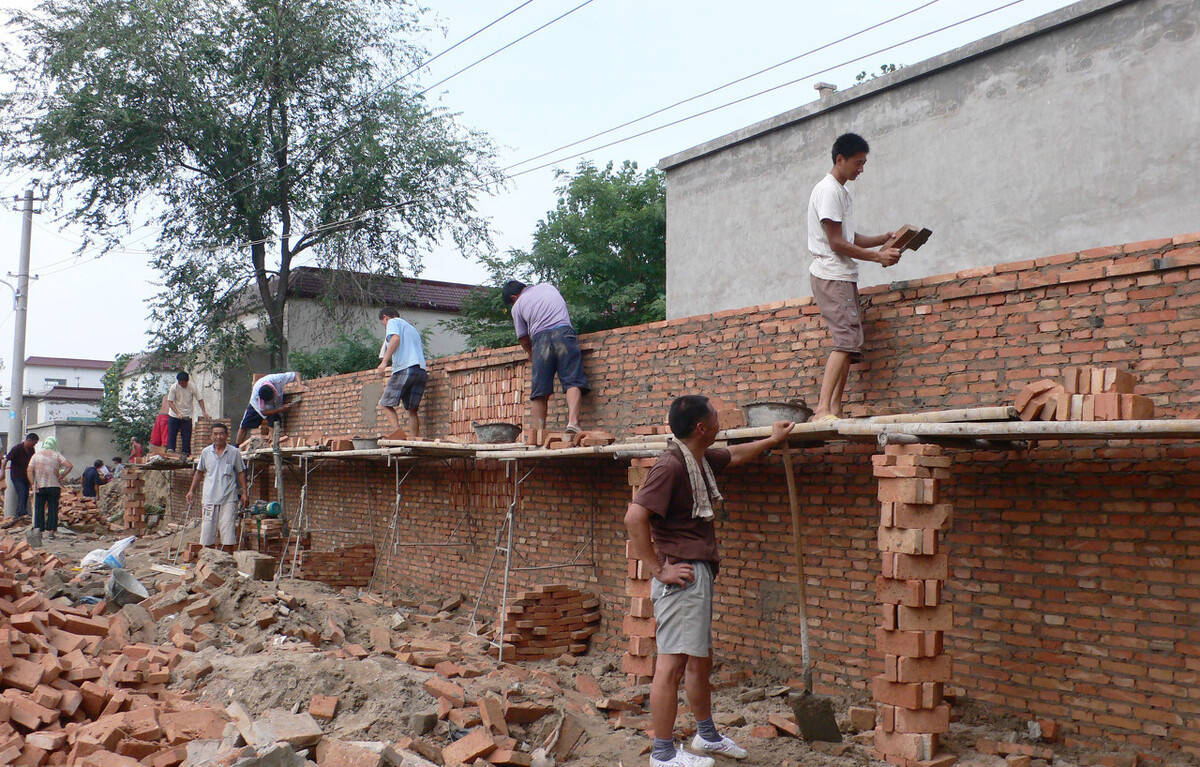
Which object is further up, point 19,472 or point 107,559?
point 19,472

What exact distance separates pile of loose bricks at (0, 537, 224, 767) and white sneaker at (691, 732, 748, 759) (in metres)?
2.56

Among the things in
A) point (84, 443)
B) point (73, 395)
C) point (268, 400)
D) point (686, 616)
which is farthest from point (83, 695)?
point (73, 395)

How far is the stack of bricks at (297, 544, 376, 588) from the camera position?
459 inches

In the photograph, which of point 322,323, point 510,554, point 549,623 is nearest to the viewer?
point 549,623

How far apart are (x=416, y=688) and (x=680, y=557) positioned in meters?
2.16

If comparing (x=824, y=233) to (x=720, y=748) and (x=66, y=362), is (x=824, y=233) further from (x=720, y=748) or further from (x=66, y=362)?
(x=66, y=362)

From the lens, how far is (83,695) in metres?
5.94

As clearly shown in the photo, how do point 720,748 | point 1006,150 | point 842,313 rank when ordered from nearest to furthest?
point 720,748 < point 842,313 < point 1006,150

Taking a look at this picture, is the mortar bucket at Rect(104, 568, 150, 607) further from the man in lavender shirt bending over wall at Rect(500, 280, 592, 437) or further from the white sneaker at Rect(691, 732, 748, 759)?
the white sneaker at Rect(691, 732, 748, 759)

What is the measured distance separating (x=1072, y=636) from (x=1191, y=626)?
0.60m

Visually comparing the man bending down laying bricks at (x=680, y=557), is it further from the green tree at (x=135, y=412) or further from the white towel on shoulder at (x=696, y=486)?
the green tree at (x=135, y=412)

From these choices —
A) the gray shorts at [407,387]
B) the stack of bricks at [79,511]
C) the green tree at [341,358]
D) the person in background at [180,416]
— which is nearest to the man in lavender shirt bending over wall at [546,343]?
the gray shorts at [407,387]

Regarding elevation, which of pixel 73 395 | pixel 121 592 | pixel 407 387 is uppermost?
pixel 73 395

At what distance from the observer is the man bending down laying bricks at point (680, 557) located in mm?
4594
